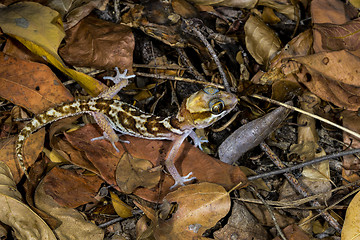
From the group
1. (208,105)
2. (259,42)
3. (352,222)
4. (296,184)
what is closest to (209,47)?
(259,42)

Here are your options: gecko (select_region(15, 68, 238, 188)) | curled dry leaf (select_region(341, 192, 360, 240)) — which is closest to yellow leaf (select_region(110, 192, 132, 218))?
gecko (select_region(15, 68, 238, 188))

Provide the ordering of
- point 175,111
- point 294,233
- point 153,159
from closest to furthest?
point 294,233
point 153,159
point 175,111

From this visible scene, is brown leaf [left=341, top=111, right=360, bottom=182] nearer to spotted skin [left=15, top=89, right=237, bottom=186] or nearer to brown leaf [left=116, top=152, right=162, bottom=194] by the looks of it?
spotted skin [left=15, top=89, right=237, bottom=186]

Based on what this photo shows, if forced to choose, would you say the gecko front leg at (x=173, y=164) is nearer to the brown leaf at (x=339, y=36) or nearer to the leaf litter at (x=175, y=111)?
the leaf litter at (x=175, y=111)

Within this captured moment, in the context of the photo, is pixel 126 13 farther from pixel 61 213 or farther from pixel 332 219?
pixel 332 219

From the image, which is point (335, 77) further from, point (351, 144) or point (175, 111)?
point (175, 111)

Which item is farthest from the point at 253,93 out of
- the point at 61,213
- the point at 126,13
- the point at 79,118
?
the point at 61,213
